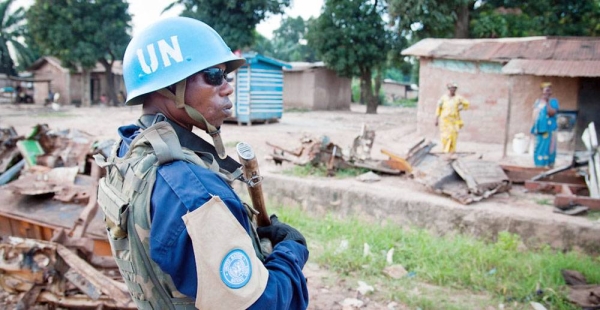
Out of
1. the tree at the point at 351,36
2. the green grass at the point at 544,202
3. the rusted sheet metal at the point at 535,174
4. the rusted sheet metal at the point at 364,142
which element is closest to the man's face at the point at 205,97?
the green grass at the point at 544,202

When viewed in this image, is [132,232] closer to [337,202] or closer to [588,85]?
[337,202]

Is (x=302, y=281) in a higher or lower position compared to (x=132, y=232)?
lower

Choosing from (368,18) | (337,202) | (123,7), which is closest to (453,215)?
(337,202)

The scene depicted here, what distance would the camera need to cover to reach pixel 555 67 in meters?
10.2

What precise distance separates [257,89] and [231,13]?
8.22m

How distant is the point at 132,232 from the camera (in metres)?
1.35

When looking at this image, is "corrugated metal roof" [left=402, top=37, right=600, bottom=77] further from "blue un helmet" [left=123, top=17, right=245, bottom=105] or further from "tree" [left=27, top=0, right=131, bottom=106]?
"tree" [left=27, top=0, right=131, bottom=106]

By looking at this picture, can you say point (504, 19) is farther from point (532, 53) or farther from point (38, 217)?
point (38, 217)

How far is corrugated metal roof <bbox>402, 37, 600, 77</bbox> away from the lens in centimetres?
1015

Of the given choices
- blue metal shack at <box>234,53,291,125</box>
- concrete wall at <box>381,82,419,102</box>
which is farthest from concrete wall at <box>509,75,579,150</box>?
concrete wall at <box>381,82,419,102</box>

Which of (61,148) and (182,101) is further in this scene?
(61,148)

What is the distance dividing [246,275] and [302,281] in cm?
29

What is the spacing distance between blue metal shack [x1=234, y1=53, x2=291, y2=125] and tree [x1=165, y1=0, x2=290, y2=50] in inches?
259

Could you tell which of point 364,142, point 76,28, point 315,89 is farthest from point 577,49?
point 76,28
